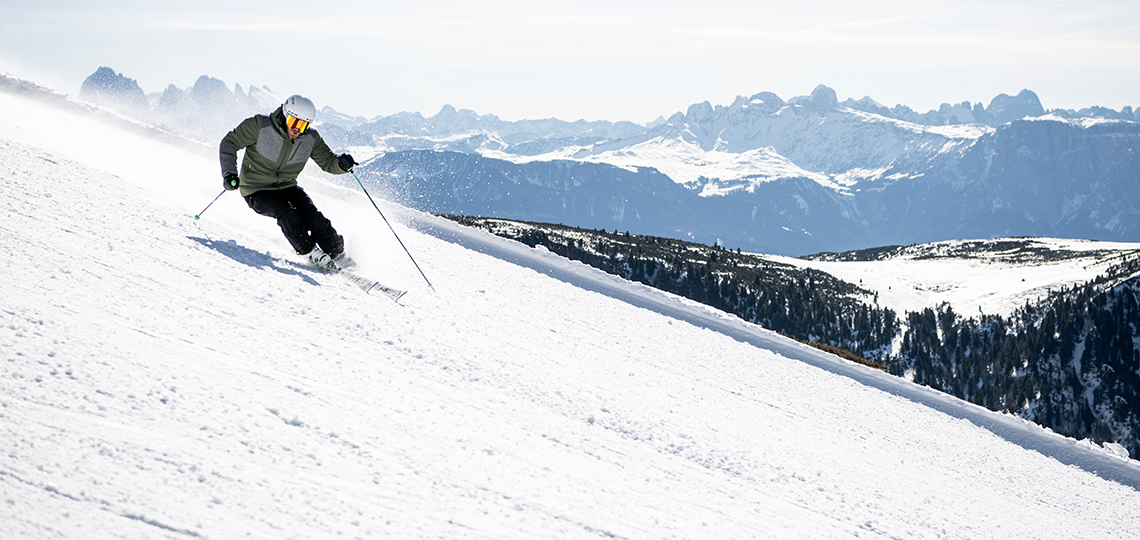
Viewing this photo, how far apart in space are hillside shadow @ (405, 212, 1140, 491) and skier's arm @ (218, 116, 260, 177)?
774cm

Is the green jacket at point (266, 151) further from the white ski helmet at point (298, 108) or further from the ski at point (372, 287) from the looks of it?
the ski at point (372, 287)

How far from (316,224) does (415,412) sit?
5.47m

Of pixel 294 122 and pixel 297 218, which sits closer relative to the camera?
pixel 294 122

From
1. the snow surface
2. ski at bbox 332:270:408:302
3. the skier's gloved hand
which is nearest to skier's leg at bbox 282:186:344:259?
ski at bbox 332:270:408:302

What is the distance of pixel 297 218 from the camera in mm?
11008

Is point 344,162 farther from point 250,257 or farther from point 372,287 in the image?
point 372,287

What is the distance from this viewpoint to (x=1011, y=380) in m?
114

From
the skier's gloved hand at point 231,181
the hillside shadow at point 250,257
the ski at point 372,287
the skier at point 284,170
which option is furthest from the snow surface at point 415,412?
the skier's gloved hand at point 231,181

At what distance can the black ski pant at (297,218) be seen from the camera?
35.9 ft

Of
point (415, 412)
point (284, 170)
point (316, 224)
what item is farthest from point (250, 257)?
Result: point (415, 412)

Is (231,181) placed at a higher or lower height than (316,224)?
higher

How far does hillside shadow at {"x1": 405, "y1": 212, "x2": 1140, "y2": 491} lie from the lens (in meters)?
14.3

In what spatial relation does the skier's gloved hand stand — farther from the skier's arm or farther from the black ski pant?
the black ski pant

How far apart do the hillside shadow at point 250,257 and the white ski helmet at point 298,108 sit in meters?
2.21
